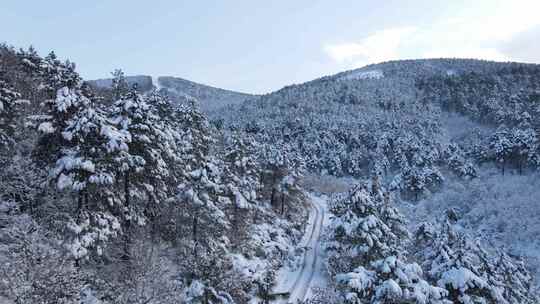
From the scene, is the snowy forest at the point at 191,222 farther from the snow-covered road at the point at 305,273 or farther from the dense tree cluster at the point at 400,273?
the snow-covered road at the point at 305,273

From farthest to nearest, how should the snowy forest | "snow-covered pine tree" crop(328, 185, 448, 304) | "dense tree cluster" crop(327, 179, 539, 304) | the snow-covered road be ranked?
the snow-covered road
the snowy forest
"dense tree cluster" crop(327, 179, 539, 304)
"snow-covered pine tree" crop(328, 185, 448, 304)

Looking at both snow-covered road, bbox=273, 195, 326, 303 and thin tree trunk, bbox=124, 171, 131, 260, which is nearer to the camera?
thin tree trunk, bbox=124, 171, 131, 260

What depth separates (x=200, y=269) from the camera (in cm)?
2053

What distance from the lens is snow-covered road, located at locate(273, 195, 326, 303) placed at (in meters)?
33.3

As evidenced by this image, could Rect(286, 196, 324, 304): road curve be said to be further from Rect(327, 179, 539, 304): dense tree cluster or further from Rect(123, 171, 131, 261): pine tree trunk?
Rect(123, 171, 131, 261): pine tree trunk

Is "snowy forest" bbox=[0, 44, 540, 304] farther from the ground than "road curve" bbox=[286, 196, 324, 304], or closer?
farther from the ground

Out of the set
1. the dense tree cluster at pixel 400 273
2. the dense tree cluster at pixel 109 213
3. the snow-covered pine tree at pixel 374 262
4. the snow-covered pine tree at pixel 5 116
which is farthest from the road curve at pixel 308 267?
the snow-covered pine tree at pixel 5 116

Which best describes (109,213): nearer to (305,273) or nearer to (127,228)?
(127,228)

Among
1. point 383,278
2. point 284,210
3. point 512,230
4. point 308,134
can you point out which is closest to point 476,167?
point 512,230

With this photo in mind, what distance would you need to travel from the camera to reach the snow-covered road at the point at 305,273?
3334cm

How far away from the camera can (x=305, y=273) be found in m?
38.2

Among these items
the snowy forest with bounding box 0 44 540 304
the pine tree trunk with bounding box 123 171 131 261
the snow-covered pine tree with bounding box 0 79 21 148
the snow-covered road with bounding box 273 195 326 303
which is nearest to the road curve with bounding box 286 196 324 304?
the snow-covered road with bounding box 273 195 326 303

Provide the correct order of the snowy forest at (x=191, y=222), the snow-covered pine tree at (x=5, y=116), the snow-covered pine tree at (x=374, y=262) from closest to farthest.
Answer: the snow-covered pine tree at (x=374, y=262), the snowy forest at (x=191, y=222), the snow-covered pine tree at (x=5, y=116)

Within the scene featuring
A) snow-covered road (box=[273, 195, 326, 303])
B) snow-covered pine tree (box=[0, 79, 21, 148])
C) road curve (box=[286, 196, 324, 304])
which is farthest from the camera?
snow-covered road (box=[273, 195, 326, 303])
